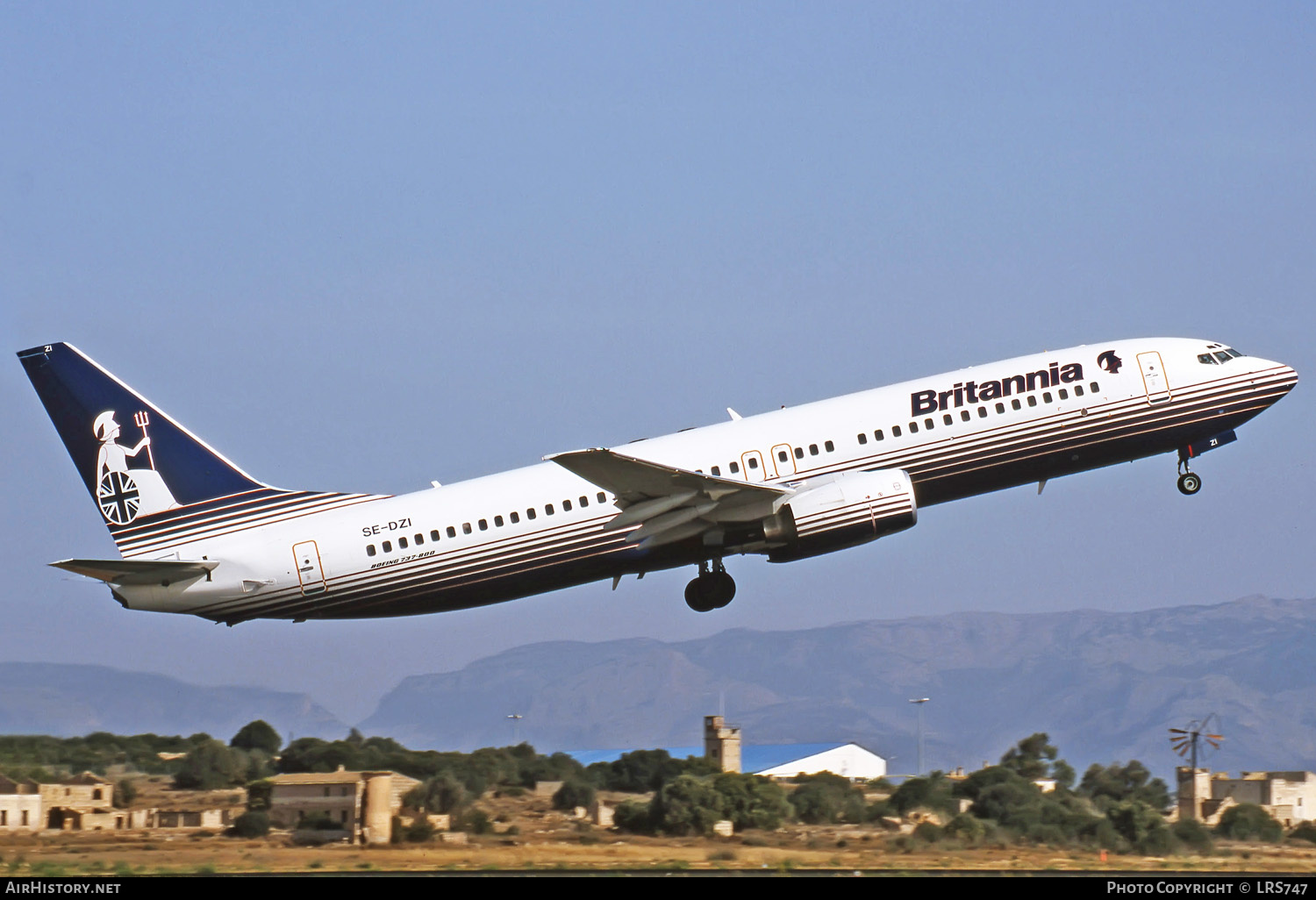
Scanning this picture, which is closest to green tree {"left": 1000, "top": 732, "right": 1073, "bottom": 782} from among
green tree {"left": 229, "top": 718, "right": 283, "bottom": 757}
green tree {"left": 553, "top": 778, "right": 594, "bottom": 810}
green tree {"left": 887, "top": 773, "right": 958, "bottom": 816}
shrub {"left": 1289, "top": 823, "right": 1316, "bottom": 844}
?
green tree {"left": 887, "top": 773, "right": 958, "bottom": 816}

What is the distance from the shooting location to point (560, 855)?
36.1m

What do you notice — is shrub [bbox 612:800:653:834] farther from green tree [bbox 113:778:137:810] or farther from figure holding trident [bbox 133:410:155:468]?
figure holding trident [bbox 133:410:155:468]

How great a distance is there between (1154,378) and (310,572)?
76.7ft

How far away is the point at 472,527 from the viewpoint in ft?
131

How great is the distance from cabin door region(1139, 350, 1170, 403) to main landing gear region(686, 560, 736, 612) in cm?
1250

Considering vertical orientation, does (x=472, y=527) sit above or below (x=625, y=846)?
above

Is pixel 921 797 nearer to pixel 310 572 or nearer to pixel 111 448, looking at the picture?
pixel 310 572

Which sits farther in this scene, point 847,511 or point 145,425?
point 145,425

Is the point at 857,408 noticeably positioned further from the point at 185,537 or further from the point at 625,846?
the point at 185,537

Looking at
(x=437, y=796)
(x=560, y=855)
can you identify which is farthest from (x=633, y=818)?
(x=560, y=855)

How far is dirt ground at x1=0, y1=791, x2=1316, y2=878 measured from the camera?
33.2 meters

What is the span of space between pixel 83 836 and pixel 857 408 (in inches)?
893
